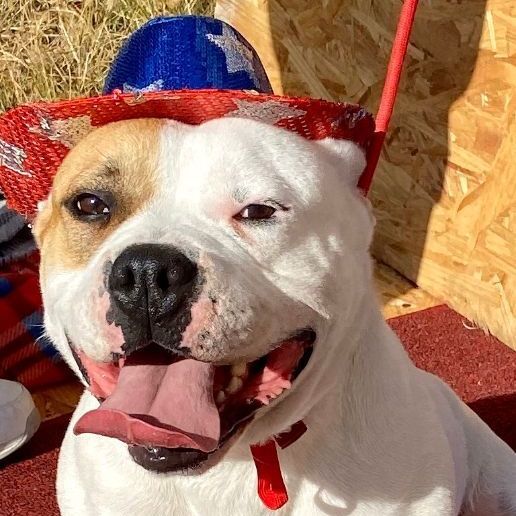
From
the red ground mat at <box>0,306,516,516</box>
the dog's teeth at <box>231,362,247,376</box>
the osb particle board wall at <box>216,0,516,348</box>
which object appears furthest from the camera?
the osb particle board wall at <box>216,0,516,348</box>

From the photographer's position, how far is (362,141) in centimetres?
176

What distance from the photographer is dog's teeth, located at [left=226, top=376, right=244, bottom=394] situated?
1.59m

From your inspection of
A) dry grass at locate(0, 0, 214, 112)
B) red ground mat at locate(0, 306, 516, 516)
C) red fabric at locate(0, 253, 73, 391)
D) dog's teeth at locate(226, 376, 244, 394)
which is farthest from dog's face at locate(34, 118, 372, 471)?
dry grass at locate(0, 0, 214, 112)

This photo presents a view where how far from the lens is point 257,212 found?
1.61 m

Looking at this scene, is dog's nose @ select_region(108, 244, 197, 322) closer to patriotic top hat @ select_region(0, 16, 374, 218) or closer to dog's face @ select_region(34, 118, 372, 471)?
dog's face @ select_region(34, 118, 372, 471)

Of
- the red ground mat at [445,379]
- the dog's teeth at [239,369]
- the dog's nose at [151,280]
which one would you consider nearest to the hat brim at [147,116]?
the dog's nose at [151,280]

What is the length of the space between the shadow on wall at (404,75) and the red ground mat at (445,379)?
32cm

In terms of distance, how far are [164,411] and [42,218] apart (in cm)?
54

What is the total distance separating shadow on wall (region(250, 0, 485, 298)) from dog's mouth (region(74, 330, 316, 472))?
1.83 meters

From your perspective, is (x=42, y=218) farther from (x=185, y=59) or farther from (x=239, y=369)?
(x=239, y=369)

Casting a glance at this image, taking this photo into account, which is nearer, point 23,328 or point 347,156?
point 347,156

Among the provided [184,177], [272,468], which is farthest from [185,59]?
[272,468]

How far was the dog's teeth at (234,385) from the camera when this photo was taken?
5.21ft

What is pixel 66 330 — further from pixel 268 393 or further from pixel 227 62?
pixel 227 62
